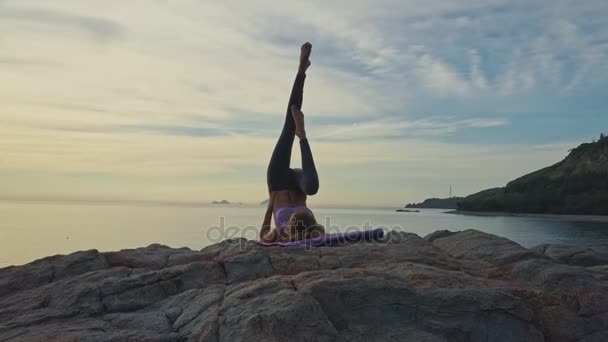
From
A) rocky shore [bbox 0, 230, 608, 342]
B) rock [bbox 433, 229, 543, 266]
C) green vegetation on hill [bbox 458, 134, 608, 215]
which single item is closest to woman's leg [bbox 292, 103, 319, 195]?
rocky shore [bbox 0, 230, 608, 342]

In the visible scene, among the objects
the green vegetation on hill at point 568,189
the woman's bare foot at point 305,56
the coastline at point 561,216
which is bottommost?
the coastline at point 561,216

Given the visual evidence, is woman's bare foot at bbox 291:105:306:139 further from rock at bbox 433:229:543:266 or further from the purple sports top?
rock at bbox 433:229:543:266

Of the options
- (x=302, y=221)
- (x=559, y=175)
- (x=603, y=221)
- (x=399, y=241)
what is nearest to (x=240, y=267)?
(x=302, y=221)

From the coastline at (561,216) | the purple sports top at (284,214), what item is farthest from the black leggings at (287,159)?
the coastline at (561,216)

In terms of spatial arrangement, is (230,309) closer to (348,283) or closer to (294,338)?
(294,338)

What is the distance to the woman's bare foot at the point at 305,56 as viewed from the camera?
13109 millimetres

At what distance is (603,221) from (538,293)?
453ft

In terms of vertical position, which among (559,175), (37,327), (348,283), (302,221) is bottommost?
(37,327)

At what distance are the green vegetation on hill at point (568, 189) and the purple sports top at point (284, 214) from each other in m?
145

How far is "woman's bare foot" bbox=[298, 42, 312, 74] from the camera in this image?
13.1m

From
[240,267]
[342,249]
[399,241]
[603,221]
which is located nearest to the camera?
[240,267]

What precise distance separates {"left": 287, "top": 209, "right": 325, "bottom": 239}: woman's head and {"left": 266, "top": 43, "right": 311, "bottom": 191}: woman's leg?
1.26 metres

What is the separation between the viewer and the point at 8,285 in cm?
1033

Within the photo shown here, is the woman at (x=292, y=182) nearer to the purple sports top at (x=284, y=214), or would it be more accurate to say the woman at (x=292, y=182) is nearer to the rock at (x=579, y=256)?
the purple sports top at (x=284, y=214)
